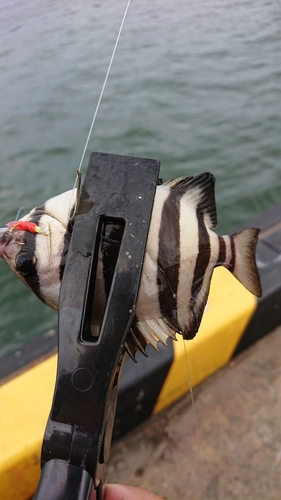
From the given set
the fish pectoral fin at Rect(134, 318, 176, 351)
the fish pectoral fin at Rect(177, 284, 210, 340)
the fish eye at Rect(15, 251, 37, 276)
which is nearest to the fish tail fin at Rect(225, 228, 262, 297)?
the fish pectoral fin at Rect(177, 284, 210, 340)

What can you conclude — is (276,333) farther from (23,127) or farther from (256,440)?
(23,127)

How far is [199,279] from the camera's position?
1031 mm

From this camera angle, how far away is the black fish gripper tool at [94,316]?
789 mm

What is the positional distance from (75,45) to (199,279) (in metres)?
8.51

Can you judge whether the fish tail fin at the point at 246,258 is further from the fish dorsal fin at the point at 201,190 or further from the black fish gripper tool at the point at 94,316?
the black fish gripper tool at the point at 94,316

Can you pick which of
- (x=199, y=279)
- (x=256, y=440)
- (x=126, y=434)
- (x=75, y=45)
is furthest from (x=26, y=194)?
(x=75, y=45)

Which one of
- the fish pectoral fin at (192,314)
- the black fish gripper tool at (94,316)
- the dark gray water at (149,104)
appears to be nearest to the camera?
the black fish gripper tool at (94,316)

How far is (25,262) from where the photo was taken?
92 centimetres

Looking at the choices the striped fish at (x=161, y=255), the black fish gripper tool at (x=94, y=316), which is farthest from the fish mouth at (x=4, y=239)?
the black fish gripper tool at (x=94, y=316)

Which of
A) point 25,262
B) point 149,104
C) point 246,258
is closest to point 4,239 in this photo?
point 25,262

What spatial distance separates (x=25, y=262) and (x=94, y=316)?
209 millimetres

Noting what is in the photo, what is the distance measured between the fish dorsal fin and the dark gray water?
2.43 meters

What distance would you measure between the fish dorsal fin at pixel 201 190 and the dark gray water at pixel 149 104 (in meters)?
2.43

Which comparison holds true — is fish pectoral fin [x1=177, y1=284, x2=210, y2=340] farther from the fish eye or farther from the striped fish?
the fish eye
